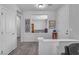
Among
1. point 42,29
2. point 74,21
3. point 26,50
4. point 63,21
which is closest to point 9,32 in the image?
point 26,50

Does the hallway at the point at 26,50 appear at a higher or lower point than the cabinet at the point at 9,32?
lower

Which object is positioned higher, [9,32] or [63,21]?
[63,21]

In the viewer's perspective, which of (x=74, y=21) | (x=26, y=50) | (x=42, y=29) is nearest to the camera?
(x=74, y=21)

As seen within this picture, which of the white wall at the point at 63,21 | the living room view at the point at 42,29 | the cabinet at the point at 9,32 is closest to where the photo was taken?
the living room view at the point at 42,29

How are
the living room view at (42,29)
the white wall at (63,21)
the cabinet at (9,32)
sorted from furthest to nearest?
the white wall at (63,21) < the cabinet at (9,32) < the living room view at (42,29)

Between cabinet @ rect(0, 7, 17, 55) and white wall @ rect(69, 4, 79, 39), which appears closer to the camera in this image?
white wall @ rect(69, 4, 79, 39)

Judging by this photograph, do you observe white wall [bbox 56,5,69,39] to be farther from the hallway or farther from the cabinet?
the cabinet

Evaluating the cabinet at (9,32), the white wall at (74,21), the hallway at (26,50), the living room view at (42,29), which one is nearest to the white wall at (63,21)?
the living room view at (42,29)

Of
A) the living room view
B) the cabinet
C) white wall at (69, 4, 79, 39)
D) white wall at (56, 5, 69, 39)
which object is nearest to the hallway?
the living room view

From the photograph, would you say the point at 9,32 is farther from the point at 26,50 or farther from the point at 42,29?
the point at 42,29

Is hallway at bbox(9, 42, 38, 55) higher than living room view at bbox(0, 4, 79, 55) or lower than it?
lower

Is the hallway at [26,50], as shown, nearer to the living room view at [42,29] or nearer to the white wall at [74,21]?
the living room view at [42,29]

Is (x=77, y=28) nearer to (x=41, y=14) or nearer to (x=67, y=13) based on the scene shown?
(x=67, y=13)

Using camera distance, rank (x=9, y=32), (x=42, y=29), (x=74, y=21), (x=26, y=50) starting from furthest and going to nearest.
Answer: (x=42, y=29), (x=9, y=32), (x=26, y=50), (x=74, y=21)
